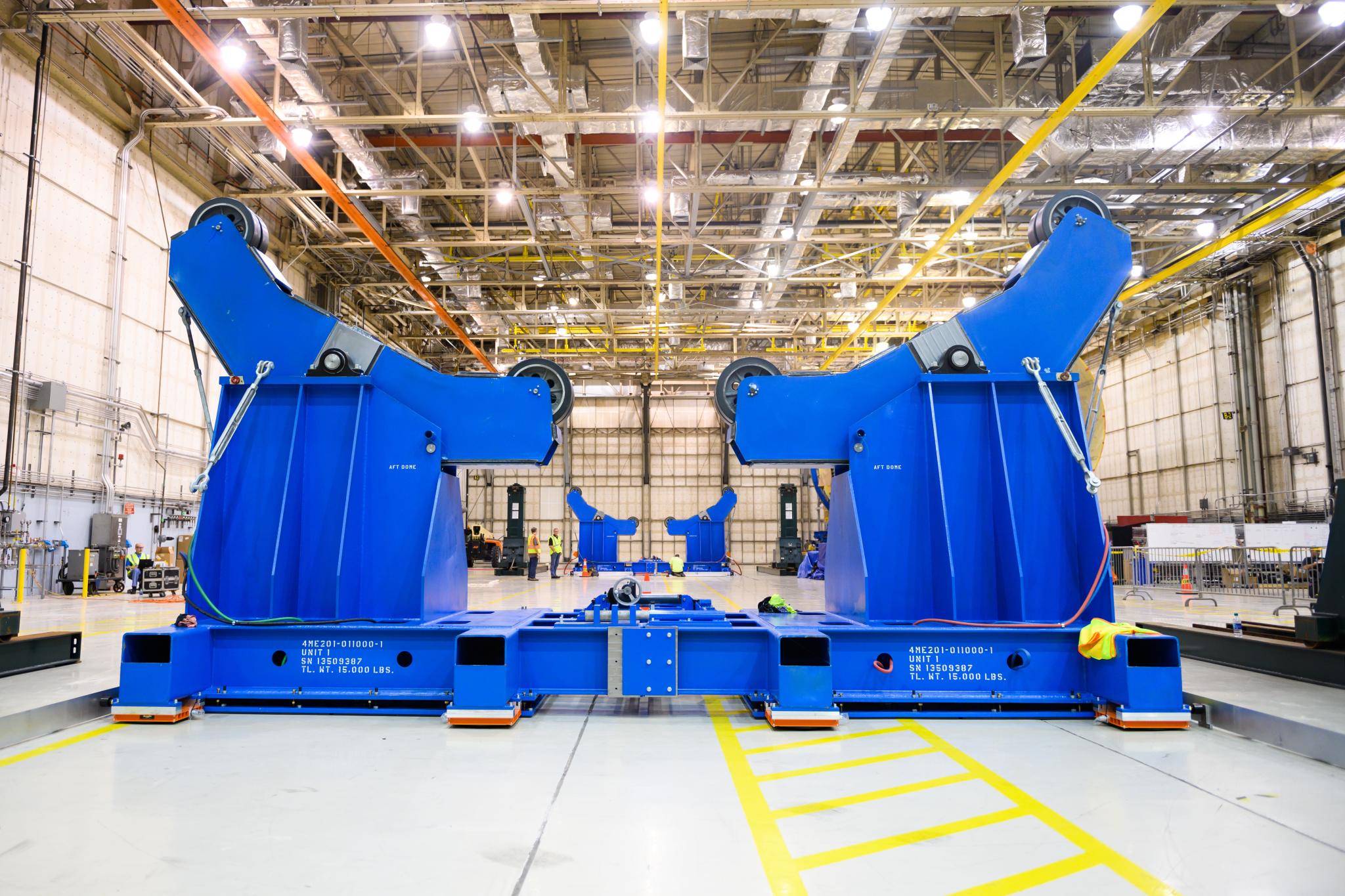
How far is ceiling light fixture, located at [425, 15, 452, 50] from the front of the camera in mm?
11250

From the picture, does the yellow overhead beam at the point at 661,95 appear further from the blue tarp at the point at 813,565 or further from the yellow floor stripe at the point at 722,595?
the blue tarp at the point at 813,565

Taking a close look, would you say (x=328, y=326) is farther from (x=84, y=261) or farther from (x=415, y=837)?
(x=84, y=261)

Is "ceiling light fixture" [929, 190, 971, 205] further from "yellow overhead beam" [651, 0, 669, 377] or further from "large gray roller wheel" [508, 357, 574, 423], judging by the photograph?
"large gray roller wheel" [508, 357, 574, 423]

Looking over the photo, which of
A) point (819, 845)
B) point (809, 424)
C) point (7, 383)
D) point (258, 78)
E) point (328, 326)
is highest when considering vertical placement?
point (258, 78)

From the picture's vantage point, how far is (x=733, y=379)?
21.8 ft

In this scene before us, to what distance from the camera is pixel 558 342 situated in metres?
29.7

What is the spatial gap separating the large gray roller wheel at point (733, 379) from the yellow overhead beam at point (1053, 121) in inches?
307

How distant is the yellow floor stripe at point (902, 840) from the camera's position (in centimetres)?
292

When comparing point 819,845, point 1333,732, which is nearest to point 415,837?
point 819,845

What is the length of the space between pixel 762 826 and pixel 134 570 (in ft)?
60.5

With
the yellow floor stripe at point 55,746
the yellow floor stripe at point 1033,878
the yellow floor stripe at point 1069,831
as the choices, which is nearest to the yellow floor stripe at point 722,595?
the yellow floor stripe at point 1069,831

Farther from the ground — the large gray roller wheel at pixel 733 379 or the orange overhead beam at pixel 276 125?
the orange overhead beam at pixel 276 125

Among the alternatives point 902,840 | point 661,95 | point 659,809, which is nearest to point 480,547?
point 661,95

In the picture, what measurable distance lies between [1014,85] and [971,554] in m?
14.2
